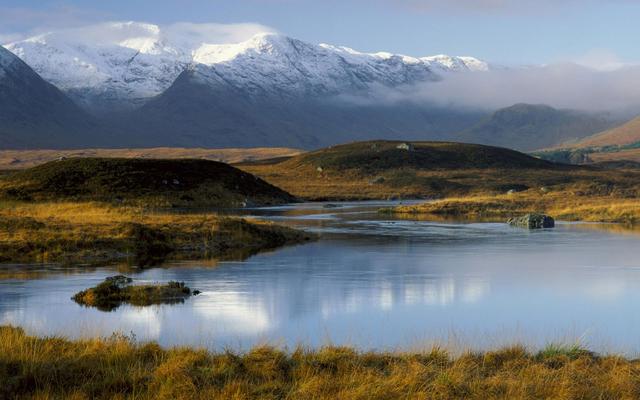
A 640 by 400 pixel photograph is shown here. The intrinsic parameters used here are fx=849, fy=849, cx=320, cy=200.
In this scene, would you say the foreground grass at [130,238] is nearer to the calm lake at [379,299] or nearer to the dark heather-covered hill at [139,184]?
the calm lake at [379,299]

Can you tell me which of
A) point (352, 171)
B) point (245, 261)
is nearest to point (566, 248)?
point (245, 261)

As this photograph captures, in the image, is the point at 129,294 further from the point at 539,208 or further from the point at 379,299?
the point at 539,208

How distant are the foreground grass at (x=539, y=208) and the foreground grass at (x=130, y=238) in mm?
32708

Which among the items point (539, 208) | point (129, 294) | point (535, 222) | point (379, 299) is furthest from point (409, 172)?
point (129, 294)

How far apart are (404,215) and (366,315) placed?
190 feet

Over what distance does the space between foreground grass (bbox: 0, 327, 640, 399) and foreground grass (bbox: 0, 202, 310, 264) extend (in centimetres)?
2337

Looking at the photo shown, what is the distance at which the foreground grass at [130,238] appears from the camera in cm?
4216

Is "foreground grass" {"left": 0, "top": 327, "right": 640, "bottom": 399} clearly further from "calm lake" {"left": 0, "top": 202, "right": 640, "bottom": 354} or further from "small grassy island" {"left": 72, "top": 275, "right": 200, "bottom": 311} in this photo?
"small grassy island" {"left": 72, "top": 275, "right": 200, "bottom": 311}

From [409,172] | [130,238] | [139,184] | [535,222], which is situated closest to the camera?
[130,238]

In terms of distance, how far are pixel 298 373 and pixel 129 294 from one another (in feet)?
47.6

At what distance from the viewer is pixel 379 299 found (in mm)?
29906

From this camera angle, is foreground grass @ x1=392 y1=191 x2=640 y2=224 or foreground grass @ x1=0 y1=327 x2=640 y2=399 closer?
foreground grass @ x1=0 y1=327 x2=640 y2=399

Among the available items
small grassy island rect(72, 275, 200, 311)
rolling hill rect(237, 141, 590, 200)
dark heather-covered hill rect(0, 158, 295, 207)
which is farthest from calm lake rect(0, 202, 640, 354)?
rolling hill rect(237, 141, 590, 200)

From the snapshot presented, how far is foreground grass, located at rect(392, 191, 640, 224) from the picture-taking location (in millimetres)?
76688
